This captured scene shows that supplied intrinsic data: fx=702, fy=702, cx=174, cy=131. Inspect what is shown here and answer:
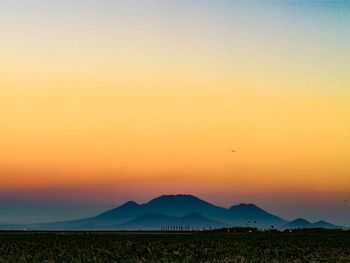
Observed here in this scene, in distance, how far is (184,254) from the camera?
225 ft

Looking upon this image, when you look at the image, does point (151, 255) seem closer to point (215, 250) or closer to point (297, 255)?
point (215, 250)

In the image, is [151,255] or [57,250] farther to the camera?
[57,250]

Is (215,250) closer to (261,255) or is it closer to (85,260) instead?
(261,255)

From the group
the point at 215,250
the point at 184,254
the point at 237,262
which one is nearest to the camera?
the point at 237,262

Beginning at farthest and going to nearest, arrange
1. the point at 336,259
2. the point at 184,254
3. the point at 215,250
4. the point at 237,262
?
the point at 215,250
the point at 184,254
the point at 336,259
the point at 237,262

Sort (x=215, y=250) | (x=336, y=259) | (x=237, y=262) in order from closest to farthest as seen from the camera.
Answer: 1. (x=237, y=262)
2. (x=336, y=259)
3. (x=215, y=250)

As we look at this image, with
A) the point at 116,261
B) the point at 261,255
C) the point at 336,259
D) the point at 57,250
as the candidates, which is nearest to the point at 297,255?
the point at 261,255

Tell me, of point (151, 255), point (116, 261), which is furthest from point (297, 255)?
point (116, 261)

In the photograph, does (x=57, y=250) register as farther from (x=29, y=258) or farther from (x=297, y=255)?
(x=297, y=255)

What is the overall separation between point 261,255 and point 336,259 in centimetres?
912

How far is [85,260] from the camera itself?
6250cm

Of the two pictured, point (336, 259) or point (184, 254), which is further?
point (184, 254)

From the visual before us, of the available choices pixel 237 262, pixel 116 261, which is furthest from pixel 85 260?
pixel 237 262

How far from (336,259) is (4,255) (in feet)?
106
